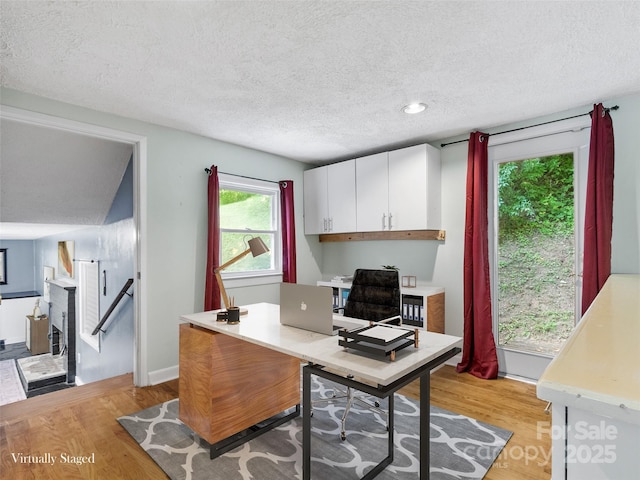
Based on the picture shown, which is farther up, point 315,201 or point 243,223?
point 315,201

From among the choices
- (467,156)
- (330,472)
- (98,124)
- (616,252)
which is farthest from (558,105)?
(98,124)

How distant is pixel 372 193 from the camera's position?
3.90 meters

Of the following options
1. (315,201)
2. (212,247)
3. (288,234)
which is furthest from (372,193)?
(212,247)

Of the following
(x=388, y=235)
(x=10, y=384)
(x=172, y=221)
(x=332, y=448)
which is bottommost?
(x=10, y=384)

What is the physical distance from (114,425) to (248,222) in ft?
7.84

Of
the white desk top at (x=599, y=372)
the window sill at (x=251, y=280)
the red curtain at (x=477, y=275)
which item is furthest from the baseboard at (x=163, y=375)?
the white desk top at (x=599, y=372)

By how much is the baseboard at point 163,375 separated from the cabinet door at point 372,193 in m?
2.42

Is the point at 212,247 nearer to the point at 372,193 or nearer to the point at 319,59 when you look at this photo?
the point at 372,193

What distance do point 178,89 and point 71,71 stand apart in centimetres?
63

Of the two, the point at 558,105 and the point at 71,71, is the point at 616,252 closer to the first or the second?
the point at 558,105

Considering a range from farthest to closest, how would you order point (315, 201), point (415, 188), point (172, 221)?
point (315, 201) → point (415, 188) → point (172, 221)

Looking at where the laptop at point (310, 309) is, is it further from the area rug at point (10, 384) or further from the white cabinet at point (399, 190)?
the area rug at point (10, 384)

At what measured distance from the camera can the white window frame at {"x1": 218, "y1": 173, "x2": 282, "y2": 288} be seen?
3805mm

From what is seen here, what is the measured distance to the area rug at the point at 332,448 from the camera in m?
1.90
